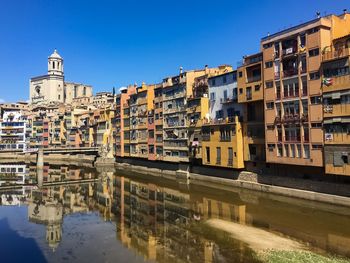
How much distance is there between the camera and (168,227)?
107 ft

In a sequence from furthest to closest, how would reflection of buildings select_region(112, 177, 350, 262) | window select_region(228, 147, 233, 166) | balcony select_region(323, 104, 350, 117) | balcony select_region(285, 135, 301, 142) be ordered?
window select_region(228, 147, 233, 166) → balcony select_region(285, 135, 301, 142) → balcony select_region(323, 104, 350, 117) → reflection of buildings select_region(112, 177, 350, 262)

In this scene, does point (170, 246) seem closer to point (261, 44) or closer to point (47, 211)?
point (47, 211)

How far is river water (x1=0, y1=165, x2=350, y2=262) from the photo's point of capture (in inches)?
1003

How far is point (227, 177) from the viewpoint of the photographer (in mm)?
54281

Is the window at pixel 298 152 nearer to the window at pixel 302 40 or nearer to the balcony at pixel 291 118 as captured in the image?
the balcony at pixel 291 118

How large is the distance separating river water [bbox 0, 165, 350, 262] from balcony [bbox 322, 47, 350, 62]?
16.2m

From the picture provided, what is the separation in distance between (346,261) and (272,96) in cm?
2655

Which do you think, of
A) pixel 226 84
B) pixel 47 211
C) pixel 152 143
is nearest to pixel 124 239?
pixel 47 211

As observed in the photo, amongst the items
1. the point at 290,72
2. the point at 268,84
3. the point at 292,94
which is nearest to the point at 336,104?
the point at 292,94

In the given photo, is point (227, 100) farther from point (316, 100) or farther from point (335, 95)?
point (335, 95)

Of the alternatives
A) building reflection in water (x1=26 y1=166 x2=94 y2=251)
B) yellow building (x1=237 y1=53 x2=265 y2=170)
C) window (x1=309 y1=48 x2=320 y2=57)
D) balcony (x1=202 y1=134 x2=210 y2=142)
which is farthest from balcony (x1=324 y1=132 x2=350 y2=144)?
building reflection in water (x1=26 y1=166 x2=94 y2=251)

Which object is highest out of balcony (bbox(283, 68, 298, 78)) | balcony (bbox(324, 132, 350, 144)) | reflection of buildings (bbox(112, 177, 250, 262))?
balcony (bbox(283, 68, 298, 78))

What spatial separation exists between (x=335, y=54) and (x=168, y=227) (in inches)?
1022

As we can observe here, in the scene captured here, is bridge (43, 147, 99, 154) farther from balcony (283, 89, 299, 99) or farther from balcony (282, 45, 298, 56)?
balcony (282, 45, 298, 56)
